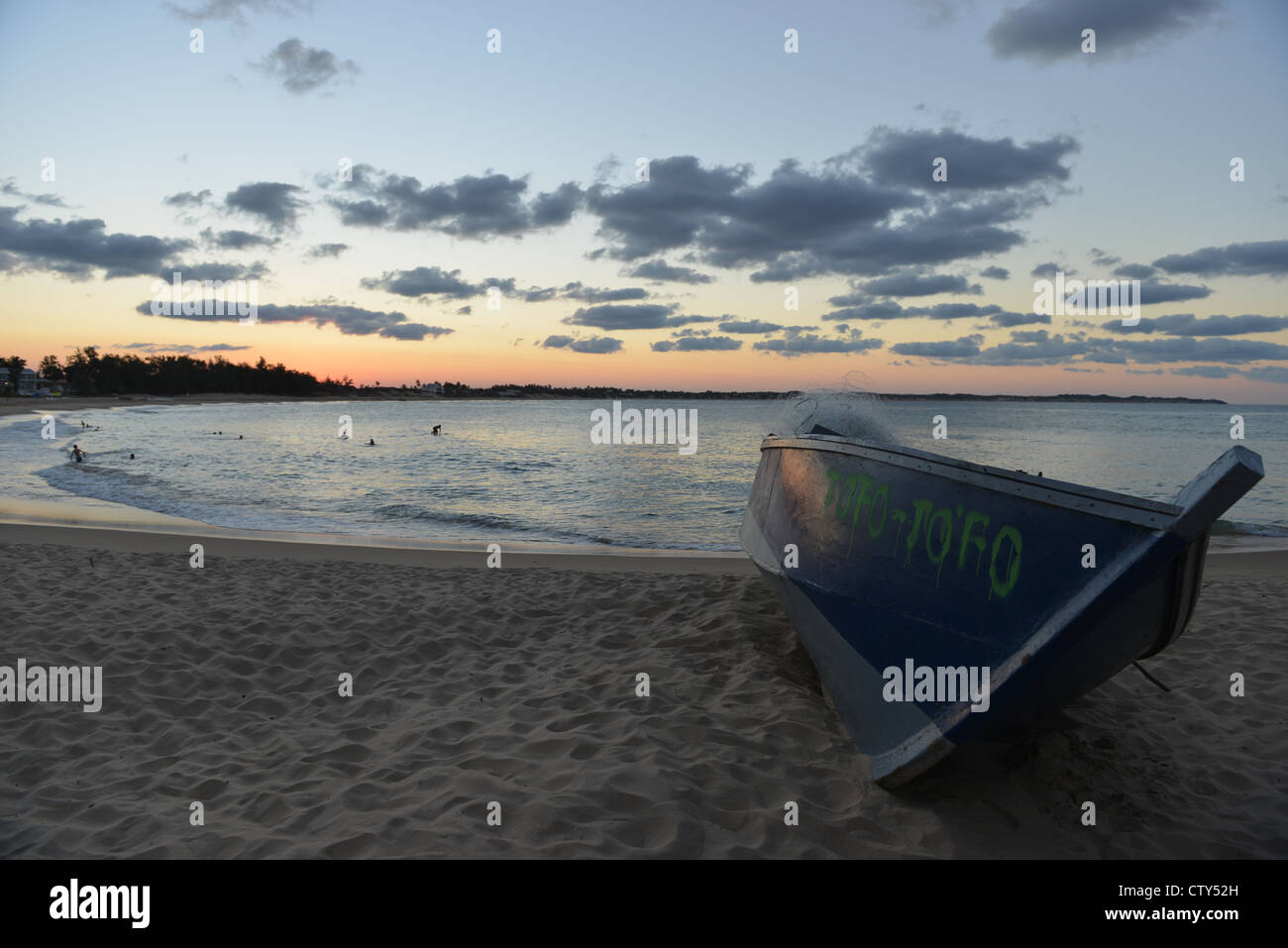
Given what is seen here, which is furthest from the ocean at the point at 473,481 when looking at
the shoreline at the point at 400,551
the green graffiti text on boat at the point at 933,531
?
the green graffiti text on boat at the point at 933,531

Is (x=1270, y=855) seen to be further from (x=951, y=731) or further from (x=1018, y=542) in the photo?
(x=1018, y=542)

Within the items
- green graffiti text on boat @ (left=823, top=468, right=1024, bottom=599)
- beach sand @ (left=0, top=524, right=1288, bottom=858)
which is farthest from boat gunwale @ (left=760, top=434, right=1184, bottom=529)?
beach sand @ (left=0, top=524, right=1288, bottom=858)

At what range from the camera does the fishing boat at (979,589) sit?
2912 millimetres

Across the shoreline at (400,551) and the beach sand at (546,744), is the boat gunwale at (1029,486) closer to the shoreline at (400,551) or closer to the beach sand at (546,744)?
the beach sand at (546,744)

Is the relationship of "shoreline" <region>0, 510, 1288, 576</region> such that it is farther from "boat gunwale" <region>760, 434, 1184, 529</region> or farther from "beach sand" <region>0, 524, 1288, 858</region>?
"boat gunwale" <region>760, 434, 1184, 529</region>

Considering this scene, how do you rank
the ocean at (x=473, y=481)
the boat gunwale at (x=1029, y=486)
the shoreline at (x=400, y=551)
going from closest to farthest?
the boat gunwale at (x=1029, y=486) < the shoreline at (x=400, y=551) < the ocean at (x=473, y=481)

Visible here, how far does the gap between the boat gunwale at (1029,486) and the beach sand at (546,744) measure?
1302mm

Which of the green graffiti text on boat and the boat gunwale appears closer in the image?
the boat gunwale

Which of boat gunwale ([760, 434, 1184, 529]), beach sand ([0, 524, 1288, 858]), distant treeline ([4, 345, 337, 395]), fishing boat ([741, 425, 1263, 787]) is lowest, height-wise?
beach sand ([0, 524, 1288, 858])

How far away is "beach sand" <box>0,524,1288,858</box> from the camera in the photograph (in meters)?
3.29

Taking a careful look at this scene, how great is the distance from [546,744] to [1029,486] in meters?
3.02

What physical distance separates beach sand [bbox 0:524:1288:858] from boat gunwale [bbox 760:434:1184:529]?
1302mm

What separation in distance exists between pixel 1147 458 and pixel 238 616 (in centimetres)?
4055
